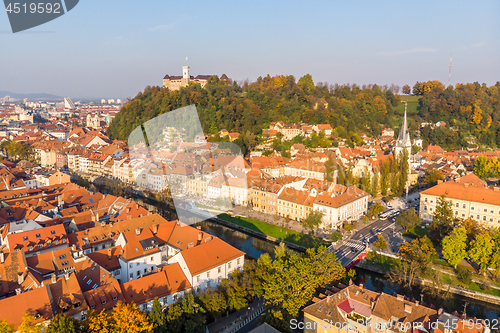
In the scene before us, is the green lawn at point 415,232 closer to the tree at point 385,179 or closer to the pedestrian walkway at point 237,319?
the tree at point 385,179

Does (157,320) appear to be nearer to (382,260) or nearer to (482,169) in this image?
(382,260)

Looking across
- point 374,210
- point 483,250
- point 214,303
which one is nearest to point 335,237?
point 374,210

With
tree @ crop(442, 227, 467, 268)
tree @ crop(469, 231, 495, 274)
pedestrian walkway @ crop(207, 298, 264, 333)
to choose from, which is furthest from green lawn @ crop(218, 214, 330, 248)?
pedestrian walkway @ crop(207, 298, 264, 333)

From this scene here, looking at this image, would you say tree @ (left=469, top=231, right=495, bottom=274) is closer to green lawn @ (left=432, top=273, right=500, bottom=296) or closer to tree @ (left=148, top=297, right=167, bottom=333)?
green lawn @ (left=432, top=273, right=500, bottom=296)

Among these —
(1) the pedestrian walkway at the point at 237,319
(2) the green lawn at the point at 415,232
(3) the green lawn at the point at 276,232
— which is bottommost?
(3) the green lawn at the point at 276,232

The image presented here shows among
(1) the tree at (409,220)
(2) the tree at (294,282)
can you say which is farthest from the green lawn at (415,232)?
(2) the tree at (294,282)

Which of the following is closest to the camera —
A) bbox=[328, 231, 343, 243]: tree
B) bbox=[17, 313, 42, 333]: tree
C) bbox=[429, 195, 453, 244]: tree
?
bbox=[17, 313, 42, 333]: tree

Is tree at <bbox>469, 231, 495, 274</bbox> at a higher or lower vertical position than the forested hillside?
lower
